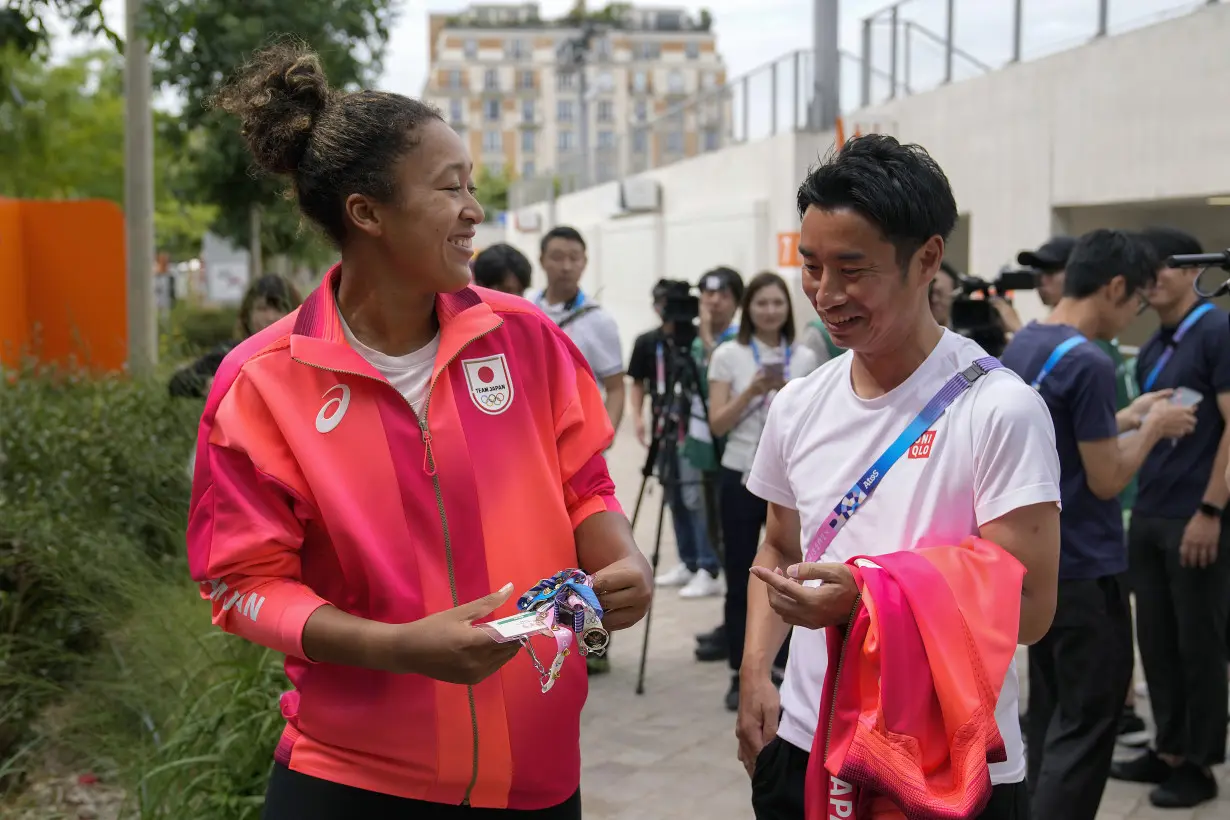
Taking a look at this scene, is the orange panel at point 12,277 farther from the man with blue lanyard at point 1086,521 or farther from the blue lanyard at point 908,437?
→ the blue lanyard at point 908,437

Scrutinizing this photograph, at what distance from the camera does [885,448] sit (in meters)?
2.39

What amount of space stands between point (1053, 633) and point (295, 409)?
291 centimetres

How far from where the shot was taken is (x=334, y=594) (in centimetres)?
222

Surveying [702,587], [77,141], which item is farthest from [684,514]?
[77,141]

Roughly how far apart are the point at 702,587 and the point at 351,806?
6811 millimetres

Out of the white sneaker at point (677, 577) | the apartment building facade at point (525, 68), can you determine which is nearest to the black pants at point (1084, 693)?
the white sneaker at point (677, 577)

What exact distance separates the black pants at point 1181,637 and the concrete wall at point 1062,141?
401cm

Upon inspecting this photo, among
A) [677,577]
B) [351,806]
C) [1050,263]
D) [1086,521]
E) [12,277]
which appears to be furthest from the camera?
[12,277]

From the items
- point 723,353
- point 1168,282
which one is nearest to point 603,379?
point 723,353

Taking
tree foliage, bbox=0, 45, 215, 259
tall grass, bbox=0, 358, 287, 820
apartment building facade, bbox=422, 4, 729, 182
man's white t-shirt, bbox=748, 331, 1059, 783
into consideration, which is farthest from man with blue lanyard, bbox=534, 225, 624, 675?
apartment building facade, bbox=422, 4, 729, 182

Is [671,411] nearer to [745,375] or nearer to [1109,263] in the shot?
[745,375]

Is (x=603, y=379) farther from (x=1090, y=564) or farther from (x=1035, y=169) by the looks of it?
(x=1035, y=169)

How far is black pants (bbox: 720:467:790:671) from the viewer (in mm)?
6418

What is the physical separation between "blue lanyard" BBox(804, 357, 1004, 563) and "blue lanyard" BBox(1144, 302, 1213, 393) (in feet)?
10.4
